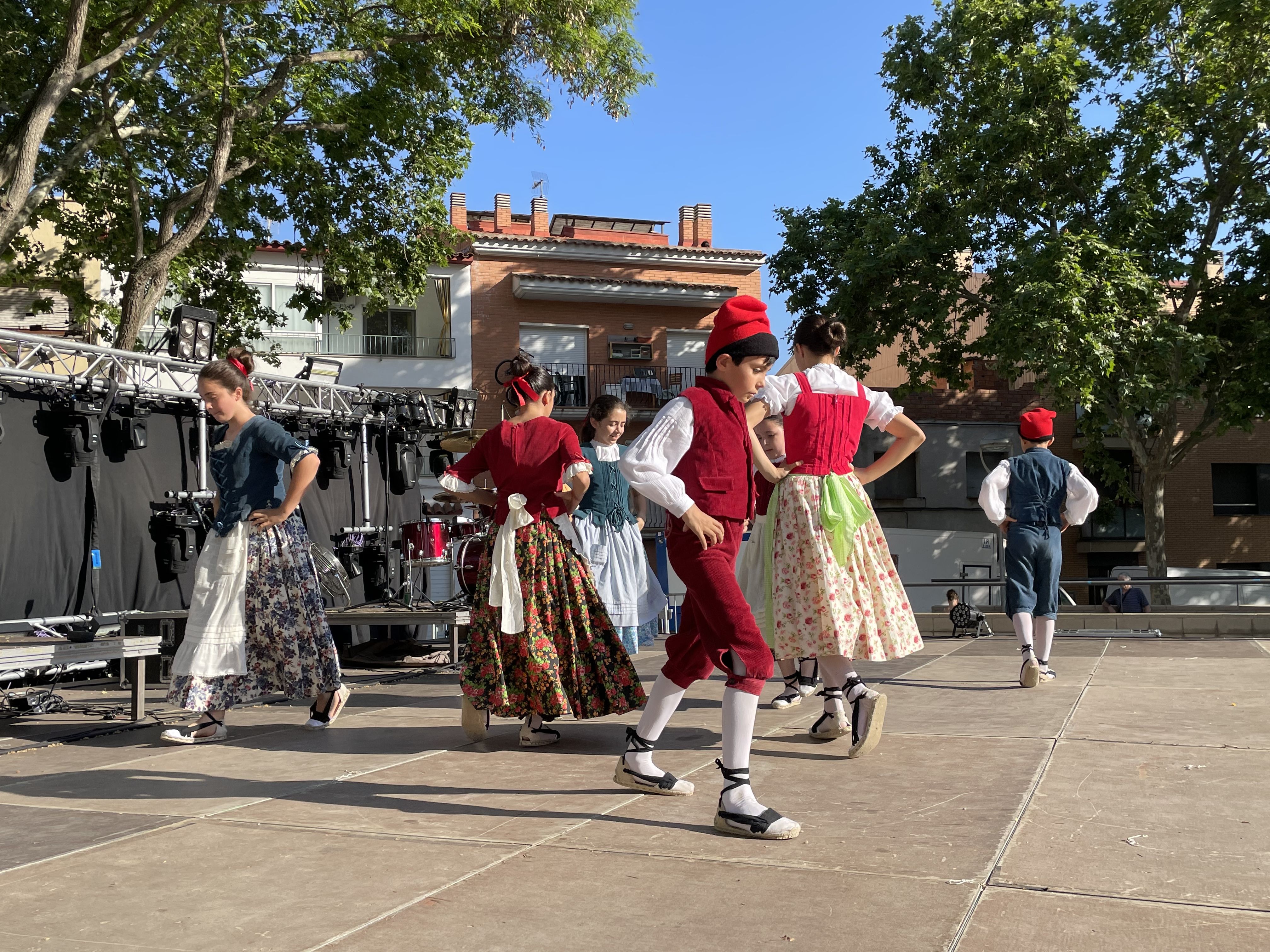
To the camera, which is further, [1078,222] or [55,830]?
[1078,222]

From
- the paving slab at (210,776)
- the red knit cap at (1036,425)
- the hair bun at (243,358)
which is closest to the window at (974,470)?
the red knit cap at (1036,425)

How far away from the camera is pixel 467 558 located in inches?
395

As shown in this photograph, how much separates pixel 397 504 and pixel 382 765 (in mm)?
9499

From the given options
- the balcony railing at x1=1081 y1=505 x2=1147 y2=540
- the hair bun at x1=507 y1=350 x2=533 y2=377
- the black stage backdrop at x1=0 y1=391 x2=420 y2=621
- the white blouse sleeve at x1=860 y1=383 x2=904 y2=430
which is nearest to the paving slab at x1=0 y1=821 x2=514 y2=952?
the hair bun at x1=507 y1=350 x2=533 y2=377

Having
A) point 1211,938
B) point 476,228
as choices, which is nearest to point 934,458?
point 476,228

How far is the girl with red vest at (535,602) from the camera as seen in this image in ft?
17.0

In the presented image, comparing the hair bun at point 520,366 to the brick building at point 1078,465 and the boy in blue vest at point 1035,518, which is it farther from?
the brick building at point 1078,465

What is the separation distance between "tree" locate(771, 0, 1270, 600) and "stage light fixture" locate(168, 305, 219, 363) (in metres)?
12.8

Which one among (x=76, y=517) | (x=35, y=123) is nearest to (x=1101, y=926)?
(x=76, y=517)

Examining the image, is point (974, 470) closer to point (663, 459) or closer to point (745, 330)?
point (745, 330)

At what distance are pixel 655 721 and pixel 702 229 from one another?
31546mm

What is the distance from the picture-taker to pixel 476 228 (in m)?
32.9

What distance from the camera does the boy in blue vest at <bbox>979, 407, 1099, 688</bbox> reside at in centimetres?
743

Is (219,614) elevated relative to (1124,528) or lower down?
elevated
